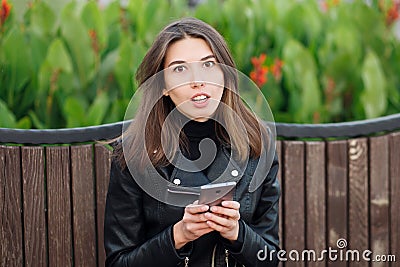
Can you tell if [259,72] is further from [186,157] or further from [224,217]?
[224,217]

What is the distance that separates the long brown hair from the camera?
111 inches

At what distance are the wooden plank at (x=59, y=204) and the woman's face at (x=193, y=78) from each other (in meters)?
0.67

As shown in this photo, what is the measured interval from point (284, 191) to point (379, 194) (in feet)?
1.26

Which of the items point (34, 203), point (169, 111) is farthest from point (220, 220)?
point (34, 203)

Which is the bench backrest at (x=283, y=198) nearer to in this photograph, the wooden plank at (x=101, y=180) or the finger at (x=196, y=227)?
the wooden plank at (x=101, y=180)

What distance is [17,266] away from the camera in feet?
10.8

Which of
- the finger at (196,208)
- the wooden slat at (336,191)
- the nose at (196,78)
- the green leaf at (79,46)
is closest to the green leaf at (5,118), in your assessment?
the green leaf at (79,46)

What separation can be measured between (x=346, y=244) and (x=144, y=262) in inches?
40.0

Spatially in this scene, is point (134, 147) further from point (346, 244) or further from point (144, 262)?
point (346, 244)

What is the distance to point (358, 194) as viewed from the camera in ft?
11.6

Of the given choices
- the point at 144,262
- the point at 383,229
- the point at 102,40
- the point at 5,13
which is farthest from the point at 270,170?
the point at 5,13

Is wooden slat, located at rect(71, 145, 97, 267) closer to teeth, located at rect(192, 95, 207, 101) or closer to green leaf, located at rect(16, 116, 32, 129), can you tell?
green leaf, located at rect(16, 116, 32, 129)

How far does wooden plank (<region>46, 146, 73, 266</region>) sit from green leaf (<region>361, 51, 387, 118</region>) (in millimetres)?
1328

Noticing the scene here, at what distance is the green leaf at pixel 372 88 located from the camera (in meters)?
3.84
